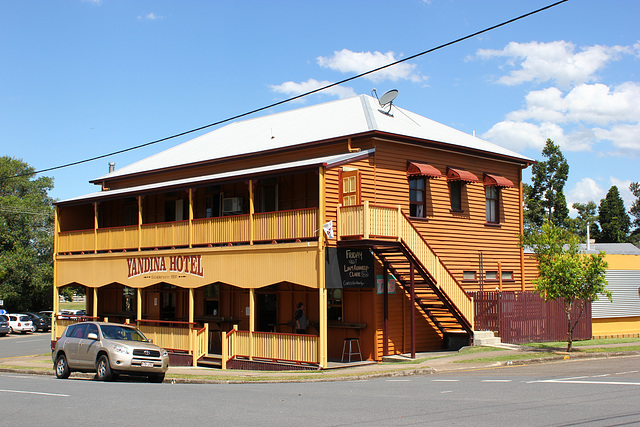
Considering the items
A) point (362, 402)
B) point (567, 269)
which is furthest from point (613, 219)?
point (362, 402)

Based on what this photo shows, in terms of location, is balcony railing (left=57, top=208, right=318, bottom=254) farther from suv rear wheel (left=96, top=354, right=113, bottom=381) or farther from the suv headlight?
suv rear wheel (left=96, top=354, right=113, bottom=381)

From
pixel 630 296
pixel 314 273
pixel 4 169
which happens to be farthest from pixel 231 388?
pixel 4 169

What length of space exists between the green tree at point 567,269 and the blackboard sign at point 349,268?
18.0 feet

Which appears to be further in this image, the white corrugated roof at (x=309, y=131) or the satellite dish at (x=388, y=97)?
the satellite dish at (x=388, y=97)

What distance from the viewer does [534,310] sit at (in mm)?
26312

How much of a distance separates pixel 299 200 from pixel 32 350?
20767mm

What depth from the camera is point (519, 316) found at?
25.7 m

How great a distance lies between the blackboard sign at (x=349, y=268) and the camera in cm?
2136

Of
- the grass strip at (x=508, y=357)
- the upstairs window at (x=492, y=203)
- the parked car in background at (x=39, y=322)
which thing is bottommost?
the parked car in background at (x=39, y=322)

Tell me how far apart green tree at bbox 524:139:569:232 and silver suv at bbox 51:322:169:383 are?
49806 millimetres

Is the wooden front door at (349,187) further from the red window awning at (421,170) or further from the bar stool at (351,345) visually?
the bar stool at (351,345)

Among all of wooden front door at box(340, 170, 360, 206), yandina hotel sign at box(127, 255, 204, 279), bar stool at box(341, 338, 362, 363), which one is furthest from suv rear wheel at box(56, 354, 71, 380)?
wooden front door at box(340, 170, 360, 206)

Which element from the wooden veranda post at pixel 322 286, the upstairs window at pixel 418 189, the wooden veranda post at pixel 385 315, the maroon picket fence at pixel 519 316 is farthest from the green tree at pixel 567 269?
the wooden veranda post at pixel 322 286

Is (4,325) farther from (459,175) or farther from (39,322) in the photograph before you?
(459,175)
